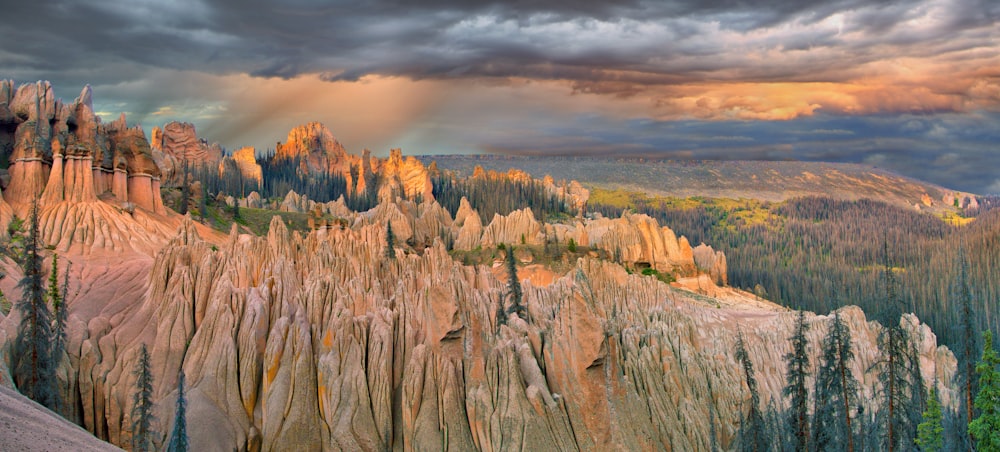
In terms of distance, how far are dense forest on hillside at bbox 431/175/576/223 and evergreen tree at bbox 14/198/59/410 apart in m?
98.7

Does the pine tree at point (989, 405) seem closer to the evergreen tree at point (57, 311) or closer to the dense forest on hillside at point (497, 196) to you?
the evergreen tree at point (57, 311)

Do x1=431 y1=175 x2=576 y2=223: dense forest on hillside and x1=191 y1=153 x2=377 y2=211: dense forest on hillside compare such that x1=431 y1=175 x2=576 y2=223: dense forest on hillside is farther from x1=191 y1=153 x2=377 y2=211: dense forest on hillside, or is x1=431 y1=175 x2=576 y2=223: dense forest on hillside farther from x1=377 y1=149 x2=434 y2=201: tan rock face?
x1=191 y1=153 x2=377 y2=211: dense forest on hillside

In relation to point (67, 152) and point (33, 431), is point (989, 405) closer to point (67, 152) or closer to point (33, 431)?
point (33, 431)

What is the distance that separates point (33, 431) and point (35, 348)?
65.1 ft

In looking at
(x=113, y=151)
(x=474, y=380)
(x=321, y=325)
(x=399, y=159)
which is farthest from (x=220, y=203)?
(x=399, y=159)

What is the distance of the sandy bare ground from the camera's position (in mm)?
22156

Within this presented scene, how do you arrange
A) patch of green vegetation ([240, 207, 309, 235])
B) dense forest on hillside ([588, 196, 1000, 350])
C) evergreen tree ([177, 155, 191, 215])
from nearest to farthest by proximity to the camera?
evergreen tree ([177, 155, 191, 215])
patch of green vegetation ([240, 207, 309, 235])
dense forest on hillside ([588, 196, 1000, 350])

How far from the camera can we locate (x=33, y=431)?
925 inches

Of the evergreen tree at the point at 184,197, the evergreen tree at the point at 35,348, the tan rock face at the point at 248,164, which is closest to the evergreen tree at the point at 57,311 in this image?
the evergreen tree at the point at 35,348

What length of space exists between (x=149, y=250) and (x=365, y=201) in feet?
305

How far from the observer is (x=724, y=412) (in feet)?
206

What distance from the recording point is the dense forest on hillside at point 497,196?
149 metres

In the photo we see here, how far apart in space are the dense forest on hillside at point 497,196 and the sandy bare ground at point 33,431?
368 ft

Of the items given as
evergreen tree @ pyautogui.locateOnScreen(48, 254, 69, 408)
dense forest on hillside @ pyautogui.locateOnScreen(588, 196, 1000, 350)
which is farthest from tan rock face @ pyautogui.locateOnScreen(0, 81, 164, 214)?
dense forest on hillside @ pyautogui.locateOnScreen(588, 196, 1000, 350)
